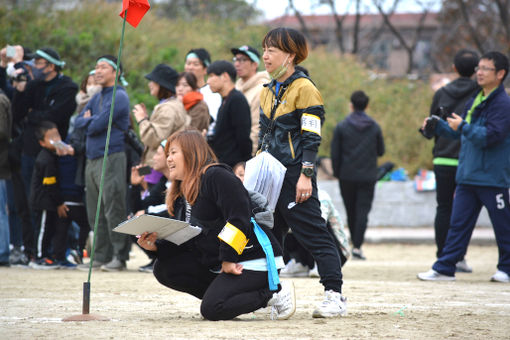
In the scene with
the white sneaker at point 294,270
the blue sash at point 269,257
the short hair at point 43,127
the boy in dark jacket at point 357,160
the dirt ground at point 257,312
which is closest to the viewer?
the dirt ground at point 257,312

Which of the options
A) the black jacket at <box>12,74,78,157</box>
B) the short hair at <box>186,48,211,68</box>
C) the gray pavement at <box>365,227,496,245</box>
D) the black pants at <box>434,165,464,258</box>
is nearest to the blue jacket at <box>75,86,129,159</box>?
the black jacket at <box>12,74,78,157</box>

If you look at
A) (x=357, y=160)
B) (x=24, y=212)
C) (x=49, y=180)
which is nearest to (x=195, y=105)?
(x=49, y=180)

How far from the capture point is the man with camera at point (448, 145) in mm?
9195

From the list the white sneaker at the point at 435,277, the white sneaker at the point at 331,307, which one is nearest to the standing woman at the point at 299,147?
the white sneaker at the point at 331,307

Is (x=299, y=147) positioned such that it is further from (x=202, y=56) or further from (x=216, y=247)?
(x=202, y=56)

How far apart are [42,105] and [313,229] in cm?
514

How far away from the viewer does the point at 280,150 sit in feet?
18.7

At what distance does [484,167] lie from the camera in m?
8.16

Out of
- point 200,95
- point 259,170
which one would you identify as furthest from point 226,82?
point 259,170

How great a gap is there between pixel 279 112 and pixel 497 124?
3175 millimetres

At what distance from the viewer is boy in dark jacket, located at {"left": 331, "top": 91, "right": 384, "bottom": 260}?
38.9 feet

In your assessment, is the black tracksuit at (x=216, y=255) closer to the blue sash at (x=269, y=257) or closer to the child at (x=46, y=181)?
the blue sash at (x=269, y=257)

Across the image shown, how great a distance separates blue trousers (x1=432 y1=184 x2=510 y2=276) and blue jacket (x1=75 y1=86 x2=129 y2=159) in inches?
140

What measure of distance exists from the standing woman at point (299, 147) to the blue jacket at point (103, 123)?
357 cm
